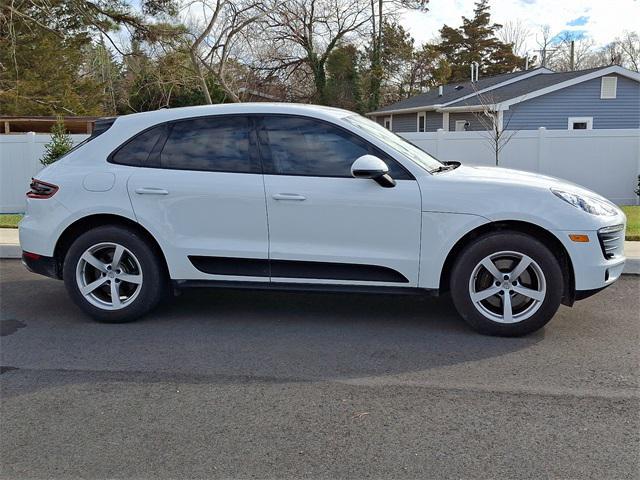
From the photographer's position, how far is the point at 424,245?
16.1 ft

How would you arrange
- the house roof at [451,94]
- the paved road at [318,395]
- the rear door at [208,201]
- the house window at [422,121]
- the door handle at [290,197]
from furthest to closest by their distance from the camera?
the house window at [422,121], the house roof at [451,94], the rear door at [208,201], the door handle at [290,197], the paved road at [318,395]

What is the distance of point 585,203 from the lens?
486 centimetres

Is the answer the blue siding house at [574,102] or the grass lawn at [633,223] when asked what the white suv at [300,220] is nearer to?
the grass lawn at [633,223]

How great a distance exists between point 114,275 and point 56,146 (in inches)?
386

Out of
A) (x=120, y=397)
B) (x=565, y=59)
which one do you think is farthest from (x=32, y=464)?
(x=565, y=59)

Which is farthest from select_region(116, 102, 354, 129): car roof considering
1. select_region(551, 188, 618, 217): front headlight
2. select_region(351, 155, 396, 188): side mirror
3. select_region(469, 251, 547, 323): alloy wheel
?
select_region(551, 188, 618, 217): front headlight

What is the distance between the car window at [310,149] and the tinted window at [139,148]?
96 centimetres

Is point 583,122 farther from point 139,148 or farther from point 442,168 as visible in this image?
point 139,148

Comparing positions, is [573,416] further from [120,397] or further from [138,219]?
[138,219]

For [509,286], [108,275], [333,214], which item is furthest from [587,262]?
[108,275]

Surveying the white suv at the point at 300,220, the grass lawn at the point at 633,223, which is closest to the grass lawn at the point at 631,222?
the grass lawn at the point at 633,223

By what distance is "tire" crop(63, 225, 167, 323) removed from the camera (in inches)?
206

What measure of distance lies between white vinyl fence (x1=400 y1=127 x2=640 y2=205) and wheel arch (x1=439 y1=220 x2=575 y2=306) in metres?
9.47

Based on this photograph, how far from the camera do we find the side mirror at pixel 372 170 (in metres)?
4.81
